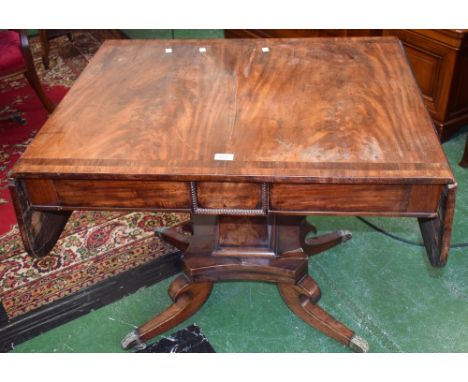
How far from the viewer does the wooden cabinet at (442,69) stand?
241cm

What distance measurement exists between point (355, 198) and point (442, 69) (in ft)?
5.15

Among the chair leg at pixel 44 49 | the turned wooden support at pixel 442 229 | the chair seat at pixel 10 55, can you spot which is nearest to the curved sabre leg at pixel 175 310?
the turned wooden support at pixel 442 229

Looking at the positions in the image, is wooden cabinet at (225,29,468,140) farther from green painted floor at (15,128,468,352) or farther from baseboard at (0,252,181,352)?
baseboard at (0,252,181,352)

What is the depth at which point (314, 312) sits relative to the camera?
1761 mm

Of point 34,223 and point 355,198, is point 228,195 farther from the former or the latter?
point 34,223

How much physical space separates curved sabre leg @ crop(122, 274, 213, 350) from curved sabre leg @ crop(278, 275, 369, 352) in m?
0.28

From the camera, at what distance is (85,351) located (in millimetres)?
1816

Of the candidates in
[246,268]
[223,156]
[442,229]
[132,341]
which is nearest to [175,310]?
[132,341]

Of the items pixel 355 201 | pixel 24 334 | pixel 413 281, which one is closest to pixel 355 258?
pixel 413 281

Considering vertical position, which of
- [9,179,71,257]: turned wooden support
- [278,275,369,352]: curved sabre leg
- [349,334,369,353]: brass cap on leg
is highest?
[9,179,71,257]: turned wooden support

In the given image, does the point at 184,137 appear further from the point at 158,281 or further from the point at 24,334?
the point at 24,334

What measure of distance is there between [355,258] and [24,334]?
4.24 feet

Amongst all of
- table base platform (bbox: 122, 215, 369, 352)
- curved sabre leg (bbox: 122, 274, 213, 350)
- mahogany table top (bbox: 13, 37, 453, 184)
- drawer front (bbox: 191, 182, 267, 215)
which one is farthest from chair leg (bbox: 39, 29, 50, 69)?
drawer front (bbox: 191, 182, 267, 215)

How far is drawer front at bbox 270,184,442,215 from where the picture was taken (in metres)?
1.22
